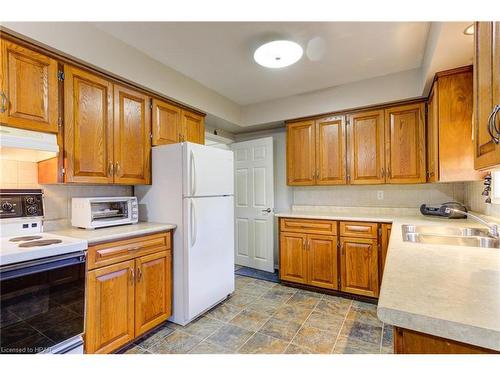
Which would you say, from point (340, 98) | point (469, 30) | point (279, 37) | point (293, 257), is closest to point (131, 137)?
point (279, 37)

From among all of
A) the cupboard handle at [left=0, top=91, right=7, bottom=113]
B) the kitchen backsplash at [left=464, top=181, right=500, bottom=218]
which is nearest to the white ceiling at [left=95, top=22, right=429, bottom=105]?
the cupboard handle at [left=0, top=91, right=7, bottom=113]

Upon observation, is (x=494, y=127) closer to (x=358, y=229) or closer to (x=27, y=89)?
(x=358, y=229)

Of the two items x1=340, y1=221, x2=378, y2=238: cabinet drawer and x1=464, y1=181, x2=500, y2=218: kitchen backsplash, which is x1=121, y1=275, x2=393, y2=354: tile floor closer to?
x1=340, y1=221, x2=378, y2=238: cabinet drawer

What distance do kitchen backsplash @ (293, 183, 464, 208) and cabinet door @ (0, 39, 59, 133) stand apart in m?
2.99

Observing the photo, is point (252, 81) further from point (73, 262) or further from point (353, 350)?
point (353, 350)

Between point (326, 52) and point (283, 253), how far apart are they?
228cm

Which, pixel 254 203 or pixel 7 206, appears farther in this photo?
pixel 254 203

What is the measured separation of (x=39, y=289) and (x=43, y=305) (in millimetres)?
97

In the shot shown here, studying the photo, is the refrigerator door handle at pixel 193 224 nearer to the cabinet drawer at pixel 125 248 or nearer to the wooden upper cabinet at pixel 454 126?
the cabinet drawer at pixel 125 248

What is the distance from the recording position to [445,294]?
0.75 meters

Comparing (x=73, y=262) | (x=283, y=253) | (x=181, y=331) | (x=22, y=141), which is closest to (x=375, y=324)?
(x=283, y=253)

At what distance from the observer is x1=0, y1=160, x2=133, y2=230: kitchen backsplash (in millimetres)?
1809

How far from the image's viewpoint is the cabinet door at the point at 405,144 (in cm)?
274

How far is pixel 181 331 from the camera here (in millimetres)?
2164
